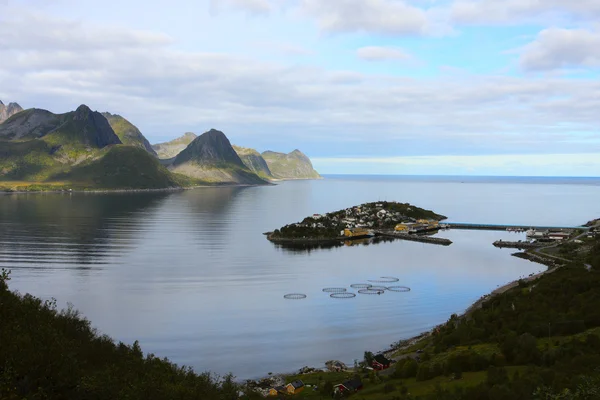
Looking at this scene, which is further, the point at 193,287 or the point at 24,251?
the point at 24,251

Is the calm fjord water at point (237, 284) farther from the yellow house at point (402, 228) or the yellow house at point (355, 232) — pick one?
the yellow house at point (402, 228)

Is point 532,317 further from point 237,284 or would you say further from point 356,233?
point 356,233

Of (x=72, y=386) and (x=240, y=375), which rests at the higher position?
(x=72, y=386)

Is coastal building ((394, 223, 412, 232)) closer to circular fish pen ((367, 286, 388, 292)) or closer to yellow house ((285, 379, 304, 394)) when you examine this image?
circular fish pen ((367, 286, 388, 292))

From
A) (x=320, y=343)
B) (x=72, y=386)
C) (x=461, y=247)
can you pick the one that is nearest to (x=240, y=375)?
(x=320, y=343)

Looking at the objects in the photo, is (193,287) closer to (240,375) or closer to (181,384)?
(240,375)

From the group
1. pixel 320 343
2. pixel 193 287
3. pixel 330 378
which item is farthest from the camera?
pixel 193 287

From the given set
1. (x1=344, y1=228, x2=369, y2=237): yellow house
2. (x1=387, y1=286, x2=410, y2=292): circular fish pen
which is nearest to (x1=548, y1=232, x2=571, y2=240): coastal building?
(x1=344, y1=228, x2=369, y2=237): yellow house
